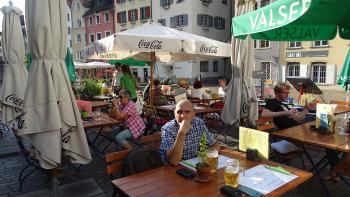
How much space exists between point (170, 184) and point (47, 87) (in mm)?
1668

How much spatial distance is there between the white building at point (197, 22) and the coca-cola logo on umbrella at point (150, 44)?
2743 cm

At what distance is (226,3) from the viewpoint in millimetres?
36562

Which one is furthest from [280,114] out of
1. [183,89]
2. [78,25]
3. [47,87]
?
[78,25]

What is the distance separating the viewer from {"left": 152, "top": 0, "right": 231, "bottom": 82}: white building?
108 ft

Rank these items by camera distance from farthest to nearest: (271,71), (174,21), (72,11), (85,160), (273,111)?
(72,11) < (174,21) < (271,71) < (273,111) < (85,160)

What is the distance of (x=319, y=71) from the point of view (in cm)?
2564

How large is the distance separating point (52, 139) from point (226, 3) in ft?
121

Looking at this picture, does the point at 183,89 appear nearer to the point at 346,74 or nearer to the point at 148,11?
the point at 346,74

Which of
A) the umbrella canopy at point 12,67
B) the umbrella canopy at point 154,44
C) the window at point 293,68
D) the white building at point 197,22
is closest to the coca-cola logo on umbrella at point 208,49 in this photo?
the umbrella canopy at point 154,44

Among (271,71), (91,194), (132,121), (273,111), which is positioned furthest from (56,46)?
(271,71)

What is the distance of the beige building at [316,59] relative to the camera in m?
23.9

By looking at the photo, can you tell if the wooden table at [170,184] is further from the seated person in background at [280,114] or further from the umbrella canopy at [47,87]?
the seated person in background at [280,114]

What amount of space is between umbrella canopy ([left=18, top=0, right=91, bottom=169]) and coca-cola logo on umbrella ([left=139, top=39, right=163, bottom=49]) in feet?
9.09

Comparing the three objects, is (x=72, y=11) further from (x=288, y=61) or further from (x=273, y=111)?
(x=273, y=111)
